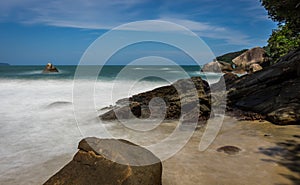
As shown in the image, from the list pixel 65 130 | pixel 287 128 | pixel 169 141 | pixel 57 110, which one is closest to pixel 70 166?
pixel 169 141

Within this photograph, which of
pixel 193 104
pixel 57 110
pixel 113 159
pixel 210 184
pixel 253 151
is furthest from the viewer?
pixel 57 110

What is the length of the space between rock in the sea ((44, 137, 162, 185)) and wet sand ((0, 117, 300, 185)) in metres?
0.86

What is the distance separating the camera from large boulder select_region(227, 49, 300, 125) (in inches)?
324

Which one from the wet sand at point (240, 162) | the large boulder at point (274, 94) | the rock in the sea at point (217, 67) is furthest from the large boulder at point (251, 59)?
the wet sand at point (240, 162)

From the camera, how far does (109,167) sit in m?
3.80

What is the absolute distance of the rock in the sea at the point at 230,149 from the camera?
5.82m

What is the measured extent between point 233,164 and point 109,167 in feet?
9.38

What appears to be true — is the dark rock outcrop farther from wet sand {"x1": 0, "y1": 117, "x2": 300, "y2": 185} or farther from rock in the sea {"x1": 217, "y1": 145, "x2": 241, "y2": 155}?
rock in the sea {"x1": 217, "y1": 145, "x2": 241, "y2": 155}

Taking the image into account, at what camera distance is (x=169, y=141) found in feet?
23.6

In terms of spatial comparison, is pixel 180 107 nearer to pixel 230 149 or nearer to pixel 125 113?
pixel 125 113

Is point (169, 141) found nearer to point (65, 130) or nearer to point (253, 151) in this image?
point (253, 151)

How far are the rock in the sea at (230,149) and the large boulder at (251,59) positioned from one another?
47.6m

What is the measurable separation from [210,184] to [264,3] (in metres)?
11.4

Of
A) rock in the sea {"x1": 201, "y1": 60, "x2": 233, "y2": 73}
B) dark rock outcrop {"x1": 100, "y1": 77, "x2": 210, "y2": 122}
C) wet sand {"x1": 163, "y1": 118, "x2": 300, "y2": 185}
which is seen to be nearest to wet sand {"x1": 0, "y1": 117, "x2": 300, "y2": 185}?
wet sand {"x1": 163, "y1": 118, "x2": 300, "y2": 185}
